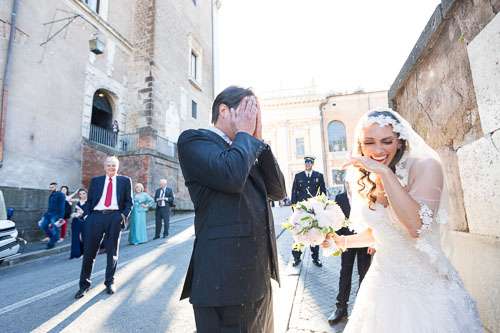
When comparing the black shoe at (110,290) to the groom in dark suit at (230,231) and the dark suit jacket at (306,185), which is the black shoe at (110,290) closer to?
the groom in dark suit at (230,231)

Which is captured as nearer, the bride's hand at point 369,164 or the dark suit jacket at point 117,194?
the bride's hand at point 369,164

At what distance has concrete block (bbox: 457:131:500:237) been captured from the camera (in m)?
1.97

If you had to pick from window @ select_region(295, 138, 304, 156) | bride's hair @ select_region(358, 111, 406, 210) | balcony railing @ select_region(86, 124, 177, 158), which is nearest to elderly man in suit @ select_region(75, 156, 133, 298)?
bride's hair @ select_region(358, 111, 406, 210)

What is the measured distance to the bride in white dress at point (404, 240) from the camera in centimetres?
149

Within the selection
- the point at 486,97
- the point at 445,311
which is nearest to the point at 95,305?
the point at 445,311

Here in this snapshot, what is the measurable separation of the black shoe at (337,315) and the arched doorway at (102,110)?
14940 mm

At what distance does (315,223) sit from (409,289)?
68 centimetres

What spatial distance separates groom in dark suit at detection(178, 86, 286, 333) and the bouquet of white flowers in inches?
19.4

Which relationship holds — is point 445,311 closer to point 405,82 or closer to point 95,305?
point 405,82

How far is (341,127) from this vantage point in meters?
34.6

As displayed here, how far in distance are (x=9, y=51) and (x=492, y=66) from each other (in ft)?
42.0

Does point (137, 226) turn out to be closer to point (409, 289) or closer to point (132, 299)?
point (132, 299)

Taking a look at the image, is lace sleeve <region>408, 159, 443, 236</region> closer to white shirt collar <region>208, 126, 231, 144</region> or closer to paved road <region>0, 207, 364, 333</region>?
white shirt collar <region>208, 126, 231, 144</region>

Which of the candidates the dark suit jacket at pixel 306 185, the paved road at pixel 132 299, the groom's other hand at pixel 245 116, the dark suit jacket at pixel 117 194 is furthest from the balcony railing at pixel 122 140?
the groom's other hand at pixel 245 116
